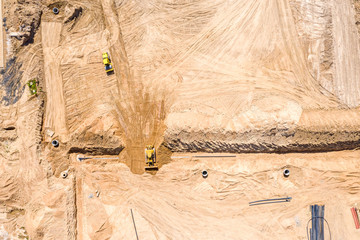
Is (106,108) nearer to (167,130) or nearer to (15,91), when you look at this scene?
(167,130)

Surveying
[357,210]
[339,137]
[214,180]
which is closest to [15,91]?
[214,180]

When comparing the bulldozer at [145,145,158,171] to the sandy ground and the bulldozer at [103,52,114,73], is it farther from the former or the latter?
the bulldozer at [103,52,114,73]

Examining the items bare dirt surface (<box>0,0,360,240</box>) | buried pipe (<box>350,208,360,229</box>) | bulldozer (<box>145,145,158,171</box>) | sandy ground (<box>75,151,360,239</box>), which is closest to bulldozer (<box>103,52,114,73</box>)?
bare dirt surface (<box>0,0,360,240</box>)

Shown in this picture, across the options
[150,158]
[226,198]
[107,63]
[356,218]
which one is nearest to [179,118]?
[150,158]

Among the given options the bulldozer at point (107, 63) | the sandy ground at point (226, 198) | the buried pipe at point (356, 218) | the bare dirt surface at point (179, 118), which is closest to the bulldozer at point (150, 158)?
the bare dirt surface at point (179, 118)

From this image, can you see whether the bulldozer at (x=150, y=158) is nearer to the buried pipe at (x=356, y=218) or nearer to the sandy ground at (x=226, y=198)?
the sandy ground at (x=226, y=198)
